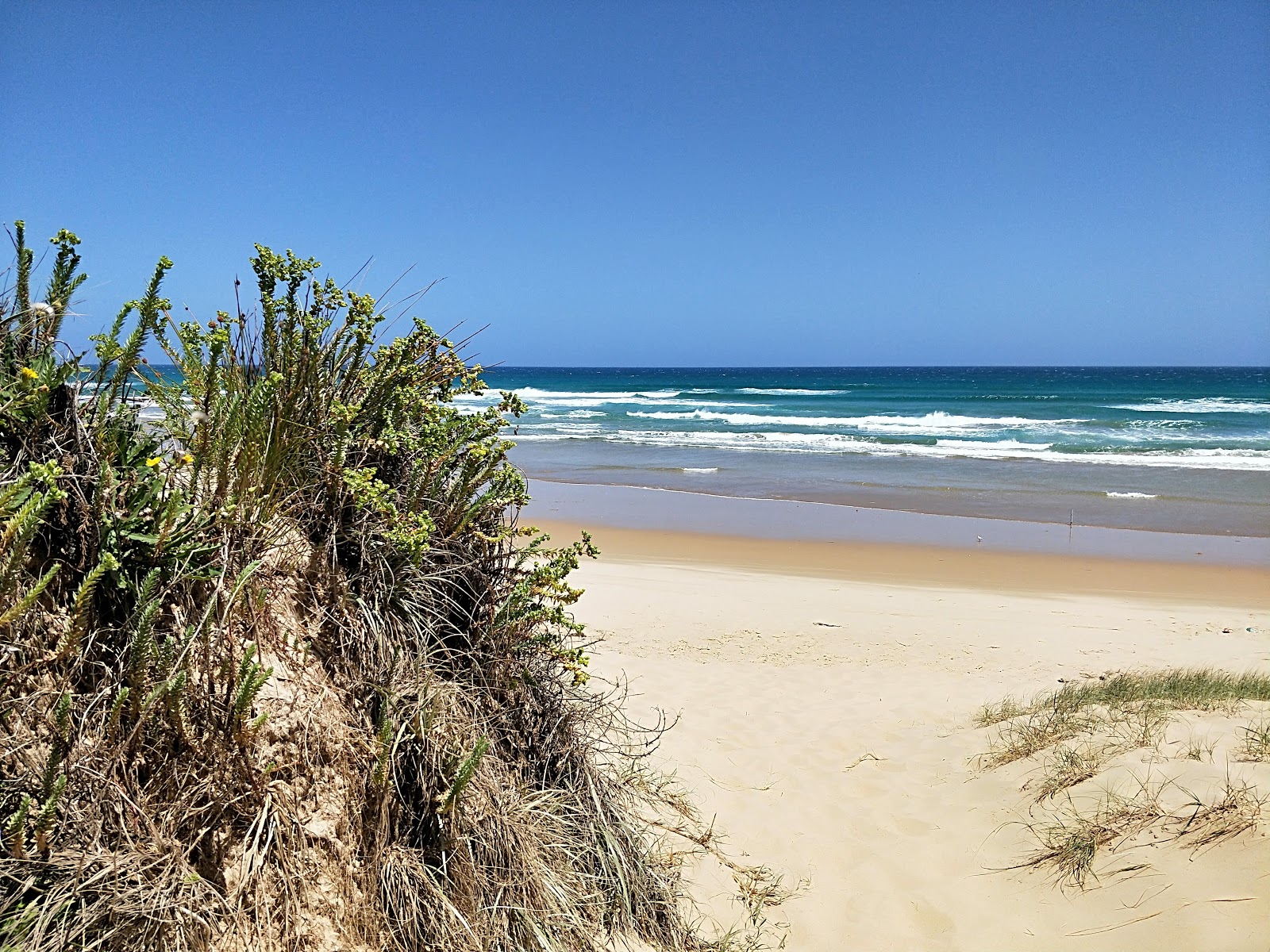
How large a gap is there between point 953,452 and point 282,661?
90.1ft

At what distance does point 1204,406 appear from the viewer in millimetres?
45125

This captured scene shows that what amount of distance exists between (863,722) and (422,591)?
4463mm

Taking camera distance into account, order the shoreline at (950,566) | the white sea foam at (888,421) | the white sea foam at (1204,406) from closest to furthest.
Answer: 1. the shoreline at (950,566)
2. the white sea foam at (888,421)
3. the white sea foam at (1204,406)

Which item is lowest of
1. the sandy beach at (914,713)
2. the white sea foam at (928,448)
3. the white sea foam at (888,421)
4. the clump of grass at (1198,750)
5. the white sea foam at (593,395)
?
the sandy beach at (914,713)

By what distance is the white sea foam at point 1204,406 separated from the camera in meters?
41.5

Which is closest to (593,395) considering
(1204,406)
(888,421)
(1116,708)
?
(888,421)

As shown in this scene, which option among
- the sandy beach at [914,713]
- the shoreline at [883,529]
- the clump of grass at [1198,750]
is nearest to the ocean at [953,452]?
the shoreline at [883,529]

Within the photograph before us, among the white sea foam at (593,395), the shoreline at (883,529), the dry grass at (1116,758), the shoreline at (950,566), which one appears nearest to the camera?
the dry grass at (1116,758)

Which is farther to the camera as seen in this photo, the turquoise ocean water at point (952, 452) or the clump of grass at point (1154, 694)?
the turquoise ocean water at point (952, 452)

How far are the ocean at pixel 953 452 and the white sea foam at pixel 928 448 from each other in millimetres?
104

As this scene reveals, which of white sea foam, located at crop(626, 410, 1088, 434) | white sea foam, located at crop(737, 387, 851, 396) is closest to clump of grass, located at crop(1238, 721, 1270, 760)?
white sea foam, located at crop(626, 410, 1088, 434)

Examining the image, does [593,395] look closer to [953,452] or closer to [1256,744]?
[953,452]

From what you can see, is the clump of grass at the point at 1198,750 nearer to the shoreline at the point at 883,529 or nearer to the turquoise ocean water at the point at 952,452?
the turquoise ocean water at the point at 952,452

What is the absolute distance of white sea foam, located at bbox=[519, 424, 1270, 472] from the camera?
24875 millimetres
